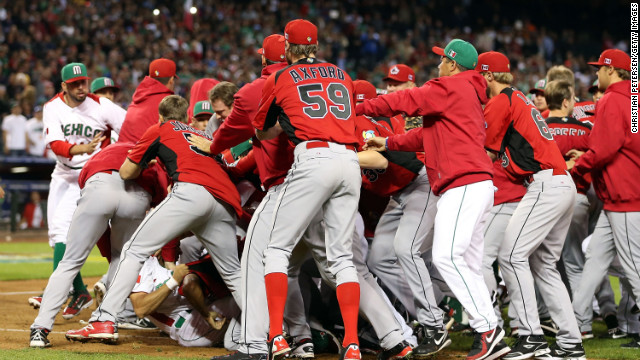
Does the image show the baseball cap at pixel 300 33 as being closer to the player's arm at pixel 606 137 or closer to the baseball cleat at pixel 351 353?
the baseball cleat at pixel 351 353

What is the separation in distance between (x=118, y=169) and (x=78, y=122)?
2.17m

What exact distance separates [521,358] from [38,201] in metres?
14.4

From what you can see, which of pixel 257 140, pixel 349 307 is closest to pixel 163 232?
pixel 257 140

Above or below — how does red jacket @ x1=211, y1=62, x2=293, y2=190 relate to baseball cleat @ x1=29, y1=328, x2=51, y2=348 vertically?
above

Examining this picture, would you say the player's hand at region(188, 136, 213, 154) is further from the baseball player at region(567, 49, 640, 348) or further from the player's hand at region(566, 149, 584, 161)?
the player's hand at region(566, 149, 584, 161)

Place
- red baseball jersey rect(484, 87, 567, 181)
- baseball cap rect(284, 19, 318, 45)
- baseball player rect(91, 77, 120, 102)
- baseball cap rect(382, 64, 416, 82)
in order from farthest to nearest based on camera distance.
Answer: baseball player rect(91, 77, 120, 102) → baseball cap rect(382, 64, 416, 82) → red baseball jersey rect(484, 87, 567, 181) → baseball cap rect(284, 19, 318, 45)

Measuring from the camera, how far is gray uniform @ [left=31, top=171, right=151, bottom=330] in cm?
624

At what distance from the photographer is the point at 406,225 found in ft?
20.8

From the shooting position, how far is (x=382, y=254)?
6.49m

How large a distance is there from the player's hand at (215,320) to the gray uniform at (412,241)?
1.38 meters

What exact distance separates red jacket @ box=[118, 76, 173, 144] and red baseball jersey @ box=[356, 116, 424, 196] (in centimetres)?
259

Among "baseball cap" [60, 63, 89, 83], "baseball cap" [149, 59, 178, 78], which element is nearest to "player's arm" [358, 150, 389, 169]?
"baseball cap" [149, 59, 178, 78]

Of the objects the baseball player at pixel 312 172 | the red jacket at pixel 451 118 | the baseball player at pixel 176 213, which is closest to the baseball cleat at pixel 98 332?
the baseball player at pixel 176 213

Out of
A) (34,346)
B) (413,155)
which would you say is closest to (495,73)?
(413,155)
